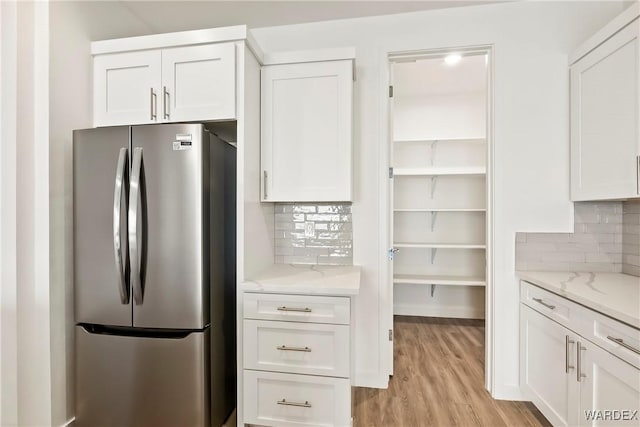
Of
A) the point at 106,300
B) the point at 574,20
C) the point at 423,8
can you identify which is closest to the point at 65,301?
the point at 106,300

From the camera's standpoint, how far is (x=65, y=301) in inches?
66.8

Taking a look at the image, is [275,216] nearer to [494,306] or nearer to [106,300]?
[106,300]

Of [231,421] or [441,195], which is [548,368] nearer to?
[231,421]

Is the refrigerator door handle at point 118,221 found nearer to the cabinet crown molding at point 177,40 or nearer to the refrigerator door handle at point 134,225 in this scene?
the refrigerator door handle at point 134,225

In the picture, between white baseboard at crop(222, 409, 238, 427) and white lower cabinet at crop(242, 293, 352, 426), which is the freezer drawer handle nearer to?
white lower cabinet at crop(242, 293, 352, 426)

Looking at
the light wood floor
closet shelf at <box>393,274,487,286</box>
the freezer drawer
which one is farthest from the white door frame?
the freezer drawer

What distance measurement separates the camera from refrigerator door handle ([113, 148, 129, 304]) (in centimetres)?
158

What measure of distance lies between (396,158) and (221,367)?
2839 millimetres

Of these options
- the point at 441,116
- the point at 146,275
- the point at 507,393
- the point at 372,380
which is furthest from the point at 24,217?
the point at 441,116

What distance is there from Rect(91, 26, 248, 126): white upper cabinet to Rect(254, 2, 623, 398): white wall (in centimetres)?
93

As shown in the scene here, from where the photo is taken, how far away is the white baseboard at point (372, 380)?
7.22 feet

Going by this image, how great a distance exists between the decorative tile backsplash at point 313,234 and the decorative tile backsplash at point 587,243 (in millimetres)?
1202

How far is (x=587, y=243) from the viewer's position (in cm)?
200

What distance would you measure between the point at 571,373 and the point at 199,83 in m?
2.44
